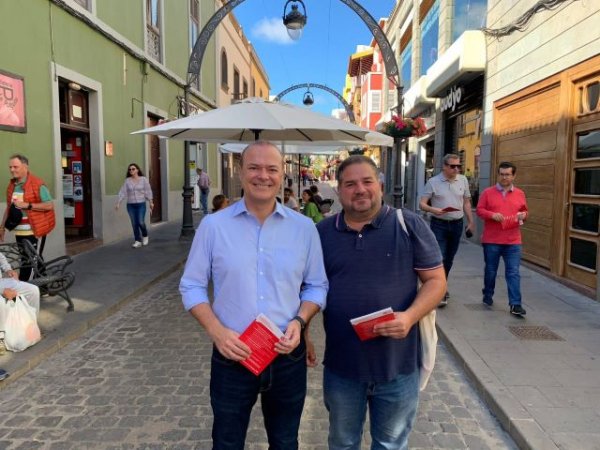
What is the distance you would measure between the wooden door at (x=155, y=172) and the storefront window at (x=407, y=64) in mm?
10485

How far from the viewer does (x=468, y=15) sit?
38.2 feet

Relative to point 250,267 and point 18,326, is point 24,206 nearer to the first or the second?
point 18,326

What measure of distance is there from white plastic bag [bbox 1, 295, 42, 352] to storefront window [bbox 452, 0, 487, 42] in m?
10.5

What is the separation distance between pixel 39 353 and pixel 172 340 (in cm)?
120

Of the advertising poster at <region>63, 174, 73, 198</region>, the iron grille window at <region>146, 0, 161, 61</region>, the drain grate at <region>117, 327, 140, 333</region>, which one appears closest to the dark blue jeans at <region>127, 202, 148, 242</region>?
the advertising poster at <region>63, 174, 73, 198</region>

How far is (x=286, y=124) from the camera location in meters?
5.36

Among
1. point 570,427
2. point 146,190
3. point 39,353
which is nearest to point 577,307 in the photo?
point 570,427

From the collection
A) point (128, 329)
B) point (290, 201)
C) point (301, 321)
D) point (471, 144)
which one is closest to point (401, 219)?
point (301, 321)

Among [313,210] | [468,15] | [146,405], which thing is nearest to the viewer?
[146,405]

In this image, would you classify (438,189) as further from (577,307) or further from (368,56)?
(368,56)

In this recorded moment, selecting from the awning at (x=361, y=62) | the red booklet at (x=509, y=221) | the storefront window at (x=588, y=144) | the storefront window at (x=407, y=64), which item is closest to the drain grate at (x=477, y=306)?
the red booklet at (x=509, y=221)

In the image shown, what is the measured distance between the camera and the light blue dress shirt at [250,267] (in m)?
1.90

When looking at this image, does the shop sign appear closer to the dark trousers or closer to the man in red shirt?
the man in red shirt

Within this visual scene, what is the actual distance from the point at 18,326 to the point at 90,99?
710 centimetres
